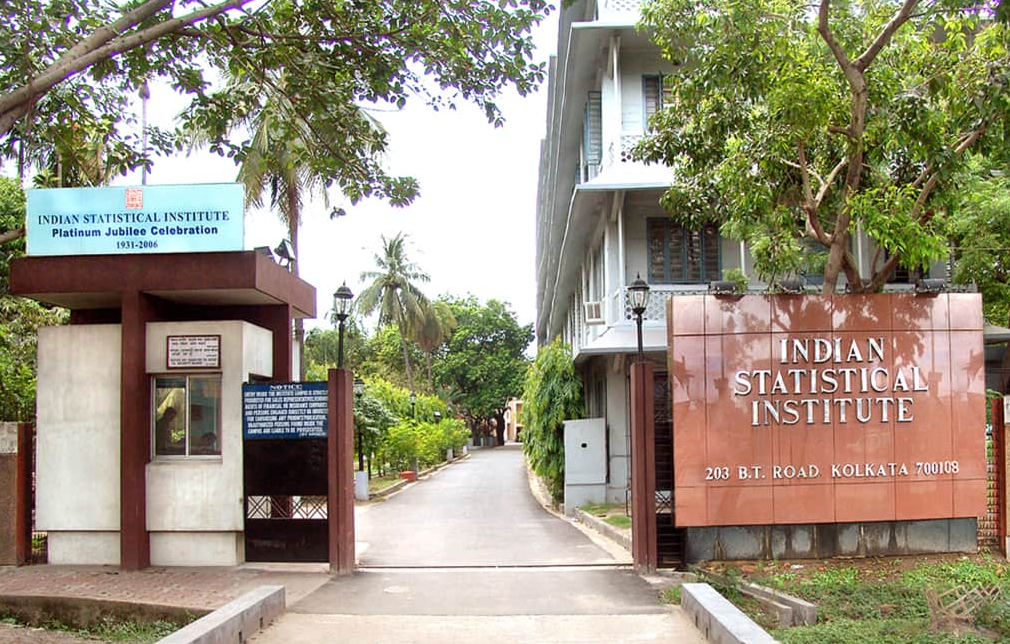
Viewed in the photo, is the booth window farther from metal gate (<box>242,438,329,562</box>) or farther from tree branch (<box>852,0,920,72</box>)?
tree branch (<box>852,0,920,72</box>)

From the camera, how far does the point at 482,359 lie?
236ft

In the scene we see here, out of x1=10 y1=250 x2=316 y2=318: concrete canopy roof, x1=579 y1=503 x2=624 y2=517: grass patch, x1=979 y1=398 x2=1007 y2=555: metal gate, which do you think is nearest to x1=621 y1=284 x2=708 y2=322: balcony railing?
x1=579 y1=503 x2=624 y2=517: grass patch

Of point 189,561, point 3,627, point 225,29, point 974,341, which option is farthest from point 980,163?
point 3,627

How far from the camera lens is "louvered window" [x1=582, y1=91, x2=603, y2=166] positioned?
19531mm

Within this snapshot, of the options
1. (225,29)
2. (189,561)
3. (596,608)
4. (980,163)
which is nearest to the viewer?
(596,608)

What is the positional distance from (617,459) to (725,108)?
9620mm

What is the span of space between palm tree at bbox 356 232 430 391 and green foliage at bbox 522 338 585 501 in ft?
84.0

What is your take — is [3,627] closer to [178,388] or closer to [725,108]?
[178,388]

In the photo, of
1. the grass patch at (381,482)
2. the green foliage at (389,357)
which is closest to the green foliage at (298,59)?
the grass patch at (381,482)

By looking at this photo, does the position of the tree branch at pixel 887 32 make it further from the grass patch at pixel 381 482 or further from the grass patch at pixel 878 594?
the grass patch at pixel 381 482

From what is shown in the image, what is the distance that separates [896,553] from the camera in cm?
1180

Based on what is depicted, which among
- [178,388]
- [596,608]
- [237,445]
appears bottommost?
[596,608]

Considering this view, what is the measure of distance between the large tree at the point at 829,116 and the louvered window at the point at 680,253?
217 inches

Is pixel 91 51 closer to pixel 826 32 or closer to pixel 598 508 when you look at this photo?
pixel 826 32
